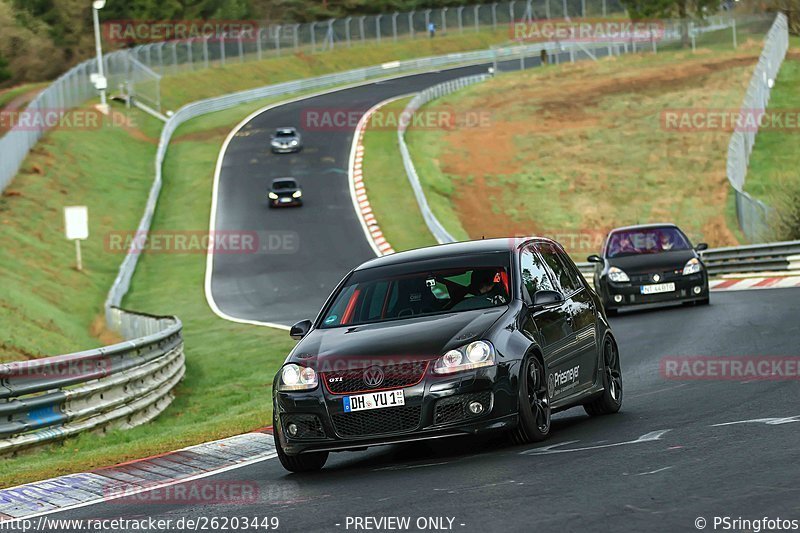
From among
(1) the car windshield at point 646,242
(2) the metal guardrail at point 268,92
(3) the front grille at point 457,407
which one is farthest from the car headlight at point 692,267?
(3) the front grille at point 457,407

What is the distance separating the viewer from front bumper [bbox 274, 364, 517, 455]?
9.35 meters

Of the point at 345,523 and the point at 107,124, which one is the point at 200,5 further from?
the point at 345,523

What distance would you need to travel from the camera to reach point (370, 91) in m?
82.6

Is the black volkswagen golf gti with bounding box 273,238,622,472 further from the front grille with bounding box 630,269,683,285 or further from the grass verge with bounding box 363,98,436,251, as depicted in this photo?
the grass verge with bounding box 363,98,436,251

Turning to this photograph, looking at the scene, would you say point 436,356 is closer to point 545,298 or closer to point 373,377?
point 373,377

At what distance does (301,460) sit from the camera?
9.83 meters

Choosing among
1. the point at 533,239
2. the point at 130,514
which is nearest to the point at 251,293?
the point at 533,239

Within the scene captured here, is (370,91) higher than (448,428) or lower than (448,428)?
lower

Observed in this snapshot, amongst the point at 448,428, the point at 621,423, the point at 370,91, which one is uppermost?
the point at 448,428

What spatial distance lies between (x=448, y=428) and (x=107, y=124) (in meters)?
57.0

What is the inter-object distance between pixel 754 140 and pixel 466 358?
156 feet

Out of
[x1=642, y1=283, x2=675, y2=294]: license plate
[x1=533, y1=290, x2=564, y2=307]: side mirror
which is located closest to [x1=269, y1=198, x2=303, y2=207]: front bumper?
[x1=642, y1=283, x2=675, y2=294]: license plate

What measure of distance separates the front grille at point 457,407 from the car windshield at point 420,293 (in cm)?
111

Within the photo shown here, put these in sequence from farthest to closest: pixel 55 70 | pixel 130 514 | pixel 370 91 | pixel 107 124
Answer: pixel 55 70 < pixel 370 91 < pixel 107 124 < pixel 130 514
